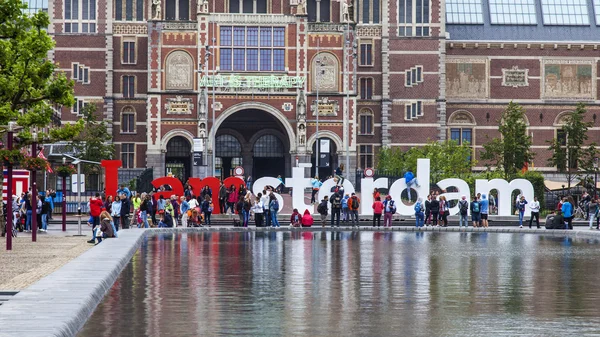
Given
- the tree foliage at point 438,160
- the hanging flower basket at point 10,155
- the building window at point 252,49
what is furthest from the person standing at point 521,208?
the building window at point 252,49

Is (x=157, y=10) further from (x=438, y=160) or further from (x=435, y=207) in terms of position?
(x=435, y=207)

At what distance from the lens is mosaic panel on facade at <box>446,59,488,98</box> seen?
76.2 metres

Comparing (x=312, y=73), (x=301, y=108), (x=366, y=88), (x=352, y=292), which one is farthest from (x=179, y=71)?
(x=352, y=292)

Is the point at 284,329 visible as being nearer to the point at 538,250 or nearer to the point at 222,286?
the point at 222,286

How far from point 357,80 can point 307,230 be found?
35237 millimetres

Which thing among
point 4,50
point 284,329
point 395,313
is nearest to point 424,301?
point 395,313

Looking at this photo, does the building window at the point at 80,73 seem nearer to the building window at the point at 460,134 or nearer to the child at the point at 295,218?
the building window at the point at 460,134

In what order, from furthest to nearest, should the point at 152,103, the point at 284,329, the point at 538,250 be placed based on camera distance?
1. the point at 152,103
2. the point at 538,250
3. the point at 284,329

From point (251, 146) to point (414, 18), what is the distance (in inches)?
545

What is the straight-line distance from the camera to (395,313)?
1530cm

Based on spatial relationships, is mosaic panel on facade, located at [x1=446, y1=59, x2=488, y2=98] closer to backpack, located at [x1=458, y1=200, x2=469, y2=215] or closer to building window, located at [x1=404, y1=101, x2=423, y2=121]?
building window, located at [x1=404, y1=101, x2=423, y2=121]

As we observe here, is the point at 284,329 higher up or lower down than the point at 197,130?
lower down

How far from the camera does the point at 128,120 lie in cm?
7469

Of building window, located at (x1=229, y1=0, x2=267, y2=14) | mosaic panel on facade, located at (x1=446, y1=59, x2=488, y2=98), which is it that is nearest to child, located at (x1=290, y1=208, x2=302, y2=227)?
building window, located at (x1=229, y1=0, x2=267, y2=14)
